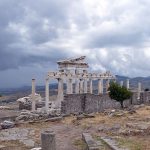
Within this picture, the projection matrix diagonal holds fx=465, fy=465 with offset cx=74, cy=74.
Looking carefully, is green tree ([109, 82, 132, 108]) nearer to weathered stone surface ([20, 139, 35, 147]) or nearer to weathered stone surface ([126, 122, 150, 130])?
weathered stone surface ([126, 122, 150, 130])

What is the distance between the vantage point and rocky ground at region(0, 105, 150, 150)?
20562mm

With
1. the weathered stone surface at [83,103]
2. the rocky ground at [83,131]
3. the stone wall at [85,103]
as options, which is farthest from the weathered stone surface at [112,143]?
the weathered stone surface at [83,103]

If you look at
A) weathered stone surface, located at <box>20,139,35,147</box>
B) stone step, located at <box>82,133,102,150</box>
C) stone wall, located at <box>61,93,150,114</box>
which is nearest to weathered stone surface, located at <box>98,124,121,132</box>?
weathered stone surface, located at <box>20,139,35,147</box>

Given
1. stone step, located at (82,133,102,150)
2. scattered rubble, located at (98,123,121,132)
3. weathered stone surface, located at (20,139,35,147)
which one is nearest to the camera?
stone step, located at (82,133,102,150)

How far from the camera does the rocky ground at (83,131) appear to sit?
20.6 m

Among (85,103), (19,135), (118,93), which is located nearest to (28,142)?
(19,135)

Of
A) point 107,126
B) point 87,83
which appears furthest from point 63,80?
point 107,126

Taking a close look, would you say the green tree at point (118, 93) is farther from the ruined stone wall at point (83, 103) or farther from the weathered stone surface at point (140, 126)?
the weathered stone surface at point (140, 126)

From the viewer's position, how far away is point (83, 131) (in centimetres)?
2538

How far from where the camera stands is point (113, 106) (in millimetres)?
45812

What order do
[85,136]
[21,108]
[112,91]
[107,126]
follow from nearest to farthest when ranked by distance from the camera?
[85,136] → [107,126] → [112,91] → [21,108]

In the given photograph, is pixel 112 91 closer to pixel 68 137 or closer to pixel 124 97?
pixel 124 97

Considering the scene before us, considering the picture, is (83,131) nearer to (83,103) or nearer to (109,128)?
(109,128)

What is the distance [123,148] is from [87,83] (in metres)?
43.0
